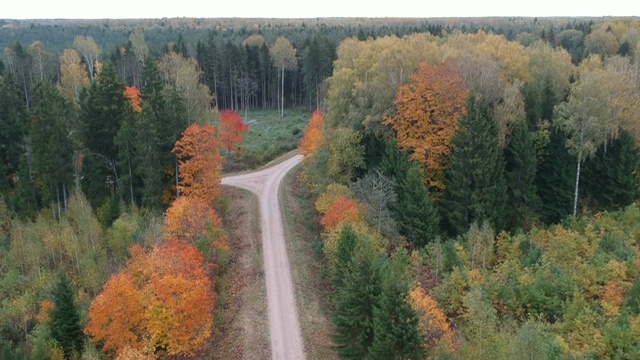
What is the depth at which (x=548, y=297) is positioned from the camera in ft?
107

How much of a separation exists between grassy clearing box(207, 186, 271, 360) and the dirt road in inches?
20.2

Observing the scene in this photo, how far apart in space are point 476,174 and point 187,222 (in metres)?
22.6

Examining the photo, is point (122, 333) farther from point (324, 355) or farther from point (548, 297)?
point (548, 297)

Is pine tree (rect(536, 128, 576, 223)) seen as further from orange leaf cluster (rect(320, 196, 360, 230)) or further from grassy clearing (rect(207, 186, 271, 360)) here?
grassy clearing (rect(207, 186, 271, 360))

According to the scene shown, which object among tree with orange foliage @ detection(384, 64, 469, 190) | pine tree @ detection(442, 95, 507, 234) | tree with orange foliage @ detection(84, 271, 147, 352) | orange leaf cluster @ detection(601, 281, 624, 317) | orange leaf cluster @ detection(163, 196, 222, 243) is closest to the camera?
tree with orange foliage @ detection(84, 271, 147, 352)

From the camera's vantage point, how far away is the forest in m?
29.3

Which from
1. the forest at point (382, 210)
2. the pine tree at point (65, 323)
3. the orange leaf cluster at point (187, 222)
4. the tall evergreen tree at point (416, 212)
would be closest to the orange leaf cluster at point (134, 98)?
the forest at point (382, 210)

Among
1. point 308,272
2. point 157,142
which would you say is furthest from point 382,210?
point 157,142

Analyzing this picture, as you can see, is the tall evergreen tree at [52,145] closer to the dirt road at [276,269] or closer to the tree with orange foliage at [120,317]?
the dirt road at [276,269]

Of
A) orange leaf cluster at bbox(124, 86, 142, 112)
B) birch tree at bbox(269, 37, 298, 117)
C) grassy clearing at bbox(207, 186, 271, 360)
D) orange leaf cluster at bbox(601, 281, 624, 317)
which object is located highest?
birch tree at bbox(269, 37, 298, 117)

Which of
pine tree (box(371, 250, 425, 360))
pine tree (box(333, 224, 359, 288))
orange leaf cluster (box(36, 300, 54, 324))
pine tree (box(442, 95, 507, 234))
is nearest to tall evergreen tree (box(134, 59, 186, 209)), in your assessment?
orange leaf cluster (box(36, 300, 54, 324))

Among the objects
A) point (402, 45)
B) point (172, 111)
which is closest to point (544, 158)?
point (402, 45)

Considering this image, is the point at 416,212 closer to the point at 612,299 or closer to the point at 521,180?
the point at 521,180

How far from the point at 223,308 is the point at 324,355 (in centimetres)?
878
